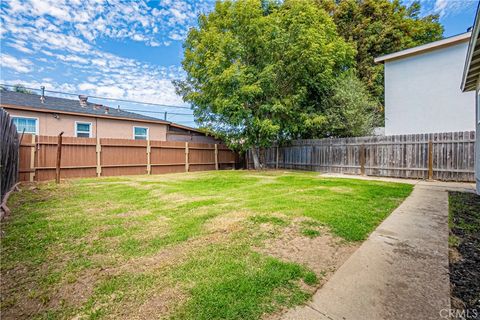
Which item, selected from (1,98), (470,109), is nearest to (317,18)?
(470,109)

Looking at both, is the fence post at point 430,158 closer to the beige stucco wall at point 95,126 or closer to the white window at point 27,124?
the beige stucco wall at point 95,126

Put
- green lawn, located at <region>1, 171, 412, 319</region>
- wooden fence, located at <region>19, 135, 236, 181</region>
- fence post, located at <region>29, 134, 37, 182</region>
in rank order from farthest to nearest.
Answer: wooden fence, located at <region>19, 135, 236, 181</region>
fence post, located at <region>29, 134, 37, 182</region>
green lawn, located at <region>1, 171, 412, 319</region>

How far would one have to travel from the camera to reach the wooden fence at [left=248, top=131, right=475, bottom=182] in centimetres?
798

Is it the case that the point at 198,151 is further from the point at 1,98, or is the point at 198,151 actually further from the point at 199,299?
the point at 199,299

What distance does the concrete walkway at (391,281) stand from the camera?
1.72 meters

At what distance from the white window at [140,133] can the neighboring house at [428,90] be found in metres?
14.5

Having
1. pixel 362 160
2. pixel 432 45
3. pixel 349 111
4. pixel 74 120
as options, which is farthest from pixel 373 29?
pixel 74 120

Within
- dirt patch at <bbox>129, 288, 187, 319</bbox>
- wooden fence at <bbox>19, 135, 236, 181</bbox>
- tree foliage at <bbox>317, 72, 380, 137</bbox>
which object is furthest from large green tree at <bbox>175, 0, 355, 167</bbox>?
dirt patch at <bbox>129, 288, 187, 319</bbox>

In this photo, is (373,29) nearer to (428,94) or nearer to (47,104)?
(428,94)

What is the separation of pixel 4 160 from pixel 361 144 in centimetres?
1176

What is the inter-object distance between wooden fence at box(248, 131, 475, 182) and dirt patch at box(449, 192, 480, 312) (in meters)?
4.37

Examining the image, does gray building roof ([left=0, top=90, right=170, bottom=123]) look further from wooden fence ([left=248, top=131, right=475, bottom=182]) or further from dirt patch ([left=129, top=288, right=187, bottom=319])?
dirt patch ([left=129, top=288, right=187, bottom=319])

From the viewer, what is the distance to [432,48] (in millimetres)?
10953

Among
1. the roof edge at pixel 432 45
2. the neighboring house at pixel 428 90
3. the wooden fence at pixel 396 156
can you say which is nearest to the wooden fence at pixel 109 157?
the wooden fence at pixel 396 156
